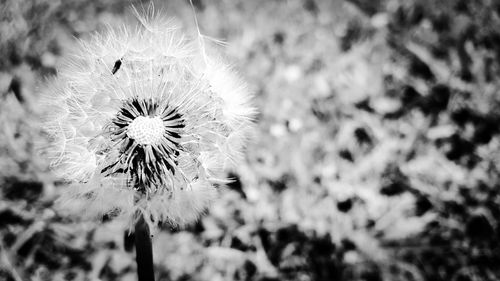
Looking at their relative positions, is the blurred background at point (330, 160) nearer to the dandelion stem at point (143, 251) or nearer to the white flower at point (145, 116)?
the dandelion stem at point (143, 251)

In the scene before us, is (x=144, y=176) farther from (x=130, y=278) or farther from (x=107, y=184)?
(x=130, y=278)

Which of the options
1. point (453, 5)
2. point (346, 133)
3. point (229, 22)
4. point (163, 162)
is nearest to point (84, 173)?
point (163, 162)

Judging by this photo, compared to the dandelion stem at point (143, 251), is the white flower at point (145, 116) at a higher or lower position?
higher

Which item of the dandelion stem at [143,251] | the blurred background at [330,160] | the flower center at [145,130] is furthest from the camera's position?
the blurred background at [330,160]

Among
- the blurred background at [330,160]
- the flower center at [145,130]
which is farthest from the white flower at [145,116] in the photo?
the blurred background at [330,160]

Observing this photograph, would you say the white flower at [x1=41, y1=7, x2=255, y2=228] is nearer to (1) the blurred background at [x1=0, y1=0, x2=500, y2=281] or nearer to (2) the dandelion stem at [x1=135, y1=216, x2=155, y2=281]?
(2) the dandelion stem at [x1=135, y1=216, x2=155, y2=281]

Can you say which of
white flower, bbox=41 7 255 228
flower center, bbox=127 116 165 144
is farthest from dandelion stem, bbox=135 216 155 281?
flower center, bbox=127 116 165 144
